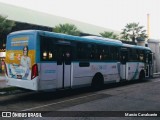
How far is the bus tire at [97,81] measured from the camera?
1295cm

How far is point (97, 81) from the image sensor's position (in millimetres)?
13203

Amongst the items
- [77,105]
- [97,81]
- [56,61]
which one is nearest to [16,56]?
[56,61]

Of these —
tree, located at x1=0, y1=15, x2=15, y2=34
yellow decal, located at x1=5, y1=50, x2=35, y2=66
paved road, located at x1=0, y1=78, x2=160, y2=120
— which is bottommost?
paved road, located at x1=0, y1=78, x2=160, y2=120

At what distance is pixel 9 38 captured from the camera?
35.6 feet

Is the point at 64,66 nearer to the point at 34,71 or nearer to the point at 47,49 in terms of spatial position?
the point at 47,49

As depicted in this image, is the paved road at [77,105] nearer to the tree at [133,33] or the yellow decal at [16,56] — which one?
the yellow decal at [16,56]

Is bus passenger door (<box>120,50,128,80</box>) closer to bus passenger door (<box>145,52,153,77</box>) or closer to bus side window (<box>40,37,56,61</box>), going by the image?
bus passenger door (<box>145,52,153,77</box>)

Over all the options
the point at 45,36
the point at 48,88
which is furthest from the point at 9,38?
the point at 48,88

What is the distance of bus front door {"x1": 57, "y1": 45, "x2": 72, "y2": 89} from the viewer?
34.0ft

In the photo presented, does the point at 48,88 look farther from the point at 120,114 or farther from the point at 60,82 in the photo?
the point at 120,114

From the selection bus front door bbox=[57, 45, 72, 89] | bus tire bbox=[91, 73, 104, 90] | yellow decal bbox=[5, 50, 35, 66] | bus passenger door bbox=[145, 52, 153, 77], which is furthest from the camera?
bus passenger door bbox=[145, 52, 153, 77]

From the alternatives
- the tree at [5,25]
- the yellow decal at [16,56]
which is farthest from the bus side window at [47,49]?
the tree at [5,25]

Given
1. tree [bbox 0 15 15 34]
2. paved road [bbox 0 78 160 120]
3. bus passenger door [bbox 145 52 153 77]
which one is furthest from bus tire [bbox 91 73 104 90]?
tree [bbox 0 15 15 34]

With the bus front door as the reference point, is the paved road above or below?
below
